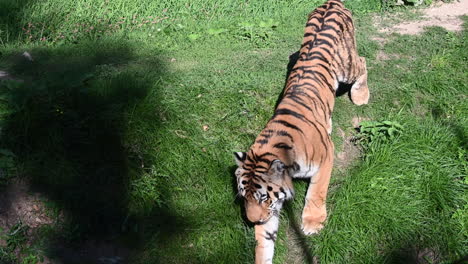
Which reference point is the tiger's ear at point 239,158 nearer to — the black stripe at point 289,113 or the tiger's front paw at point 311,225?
the black stripe at point 289,113

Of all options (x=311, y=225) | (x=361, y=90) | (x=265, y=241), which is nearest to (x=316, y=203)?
(x=311, y=225)

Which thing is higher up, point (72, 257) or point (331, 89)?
point (331, 89)

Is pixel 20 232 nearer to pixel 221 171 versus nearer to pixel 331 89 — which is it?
Answer: pixel 221 171

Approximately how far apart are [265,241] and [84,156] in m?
1.62

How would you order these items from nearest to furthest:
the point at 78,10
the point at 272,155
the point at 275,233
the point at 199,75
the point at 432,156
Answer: the point at 272,155
the point at 275,233
the point at 432,156
the point at 199,75
the point at 78,10

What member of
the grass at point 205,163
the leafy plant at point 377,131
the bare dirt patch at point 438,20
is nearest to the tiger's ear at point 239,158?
the grass at point 205,163

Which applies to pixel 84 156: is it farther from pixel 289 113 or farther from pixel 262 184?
pixel 289 113

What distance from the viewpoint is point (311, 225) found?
3.46 meters

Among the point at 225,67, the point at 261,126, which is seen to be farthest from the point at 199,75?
the point at 261,126

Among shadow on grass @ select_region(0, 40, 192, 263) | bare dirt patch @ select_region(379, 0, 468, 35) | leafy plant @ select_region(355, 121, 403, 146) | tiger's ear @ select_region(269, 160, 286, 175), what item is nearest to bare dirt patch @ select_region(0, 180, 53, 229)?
shadow on grass @ select_region(0, 40, 192, 263)

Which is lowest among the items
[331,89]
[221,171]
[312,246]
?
[312,246]

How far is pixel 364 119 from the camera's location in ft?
14.9

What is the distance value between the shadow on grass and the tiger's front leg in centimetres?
65

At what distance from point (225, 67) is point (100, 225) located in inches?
103
